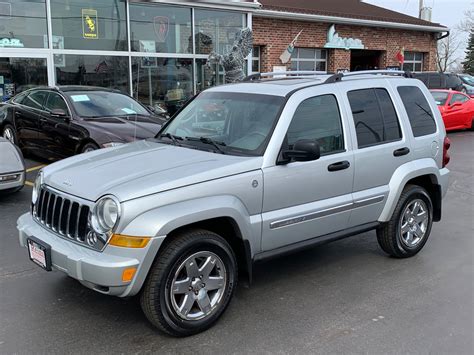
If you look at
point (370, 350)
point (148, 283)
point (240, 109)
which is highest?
point (240, 109)

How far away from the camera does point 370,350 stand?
3.44m

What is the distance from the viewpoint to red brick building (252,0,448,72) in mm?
18500

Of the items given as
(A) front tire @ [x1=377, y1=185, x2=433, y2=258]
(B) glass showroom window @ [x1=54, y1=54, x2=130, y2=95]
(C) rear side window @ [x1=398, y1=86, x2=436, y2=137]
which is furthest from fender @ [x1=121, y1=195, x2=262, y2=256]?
(B) glass showroom window @ [x1=54, y1=54, x2=130, y2=95]

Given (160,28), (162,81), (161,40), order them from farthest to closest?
(162,81)
(161,40)
(160,28)

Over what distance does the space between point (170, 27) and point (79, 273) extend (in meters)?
13.4

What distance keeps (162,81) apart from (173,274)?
13.0 meters

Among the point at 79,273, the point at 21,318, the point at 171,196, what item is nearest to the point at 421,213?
the point at 171,196

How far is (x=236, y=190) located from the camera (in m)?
3.76

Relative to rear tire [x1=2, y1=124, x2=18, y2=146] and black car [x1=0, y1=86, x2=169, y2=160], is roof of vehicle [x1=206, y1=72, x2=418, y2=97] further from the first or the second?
rear tire [x1=2, y1=124, x2=18, y2=146]

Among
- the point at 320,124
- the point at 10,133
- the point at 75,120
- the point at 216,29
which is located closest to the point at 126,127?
the point at 75,120

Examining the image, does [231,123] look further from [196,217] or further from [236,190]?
[196,217]

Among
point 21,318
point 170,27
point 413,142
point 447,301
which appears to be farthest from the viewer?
point 170,27

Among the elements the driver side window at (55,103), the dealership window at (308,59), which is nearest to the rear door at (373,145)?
the driver side window at (55,103)

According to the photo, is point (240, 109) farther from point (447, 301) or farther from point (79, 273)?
point (447, 301)
